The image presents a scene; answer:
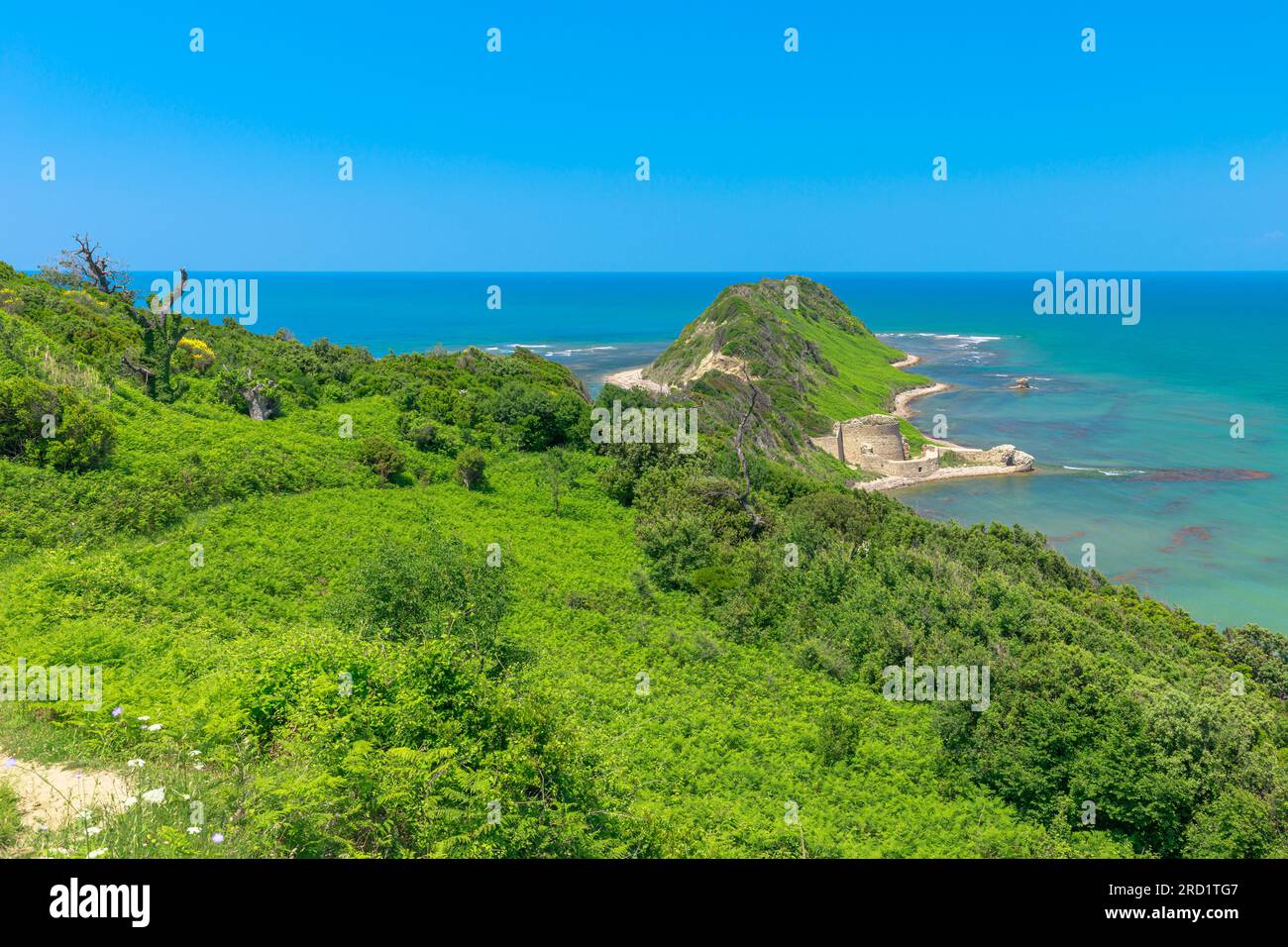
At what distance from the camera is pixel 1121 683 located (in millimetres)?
17984

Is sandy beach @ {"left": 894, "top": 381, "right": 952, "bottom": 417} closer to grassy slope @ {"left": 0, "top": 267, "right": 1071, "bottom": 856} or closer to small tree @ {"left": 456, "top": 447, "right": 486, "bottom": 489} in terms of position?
small tree @ {"left": 456, "top": 447, "right": 486, "bottom": 489}

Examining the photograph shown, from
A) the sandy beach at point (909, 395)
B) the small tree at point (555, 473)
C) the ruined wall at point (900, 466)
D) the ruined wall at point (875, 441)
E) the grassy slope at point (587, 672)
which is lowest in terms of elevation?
the grassy slope at point (587, 672)

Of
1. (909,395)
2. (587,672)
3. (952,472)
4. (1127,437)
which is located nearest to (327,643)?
(587,672)

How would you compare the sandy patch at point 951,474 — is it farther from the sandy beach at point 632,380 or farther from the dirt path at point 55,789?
the dirt path at point 55,789

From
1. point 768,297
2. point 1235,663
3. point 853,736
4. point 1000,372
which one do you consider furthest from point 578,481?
point 1000,372

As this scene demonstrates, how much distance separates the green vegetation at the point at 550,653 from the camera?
33.0 ft

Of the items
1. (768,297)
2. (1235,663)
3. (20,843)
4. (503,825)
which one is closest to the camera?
(20,843)

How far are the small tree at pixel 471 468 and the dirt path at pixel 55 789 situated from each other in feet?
74.5

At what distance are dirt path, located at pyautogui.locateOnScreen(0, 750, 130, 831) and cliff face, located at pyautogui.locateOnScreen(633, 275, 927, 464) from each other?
45960 millimetres

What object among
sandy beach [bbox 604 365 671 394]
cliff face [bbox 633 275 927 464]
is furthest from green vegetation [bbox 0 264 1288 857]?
sandy beach [bbox 604 365 671 394]

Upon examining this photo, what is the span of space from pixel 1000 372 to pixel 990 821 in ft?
410

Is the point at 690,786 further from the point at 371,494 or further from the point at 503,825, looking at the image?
the point at 371,494

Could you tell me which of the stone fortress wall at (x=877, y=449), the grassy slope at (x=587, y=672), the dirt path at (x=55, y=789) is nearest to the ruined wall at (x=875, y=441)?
the stone fortress wall at (x=877, y=449)

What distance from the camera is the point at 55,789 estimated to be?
9094mm
